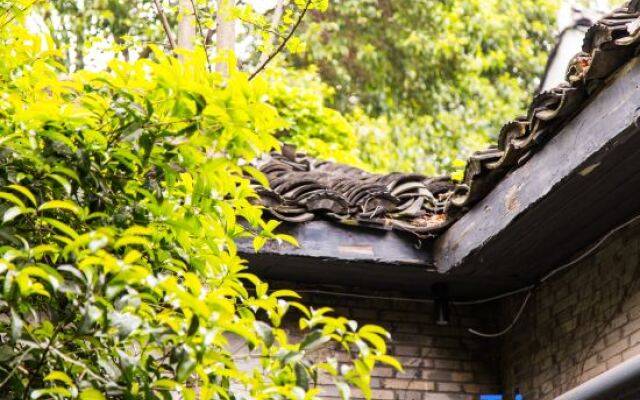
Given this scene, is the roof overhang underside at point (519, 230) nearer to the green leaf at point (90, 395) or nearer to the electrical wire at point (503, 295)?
the electrical wire at point (503, 295)

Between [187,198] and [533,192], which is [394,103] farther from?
[187,198]

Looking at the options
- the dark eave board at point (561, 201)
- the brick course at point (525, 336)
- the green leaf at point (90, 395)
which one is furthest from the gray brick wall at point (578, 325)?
the green leaf at point (90, 395)

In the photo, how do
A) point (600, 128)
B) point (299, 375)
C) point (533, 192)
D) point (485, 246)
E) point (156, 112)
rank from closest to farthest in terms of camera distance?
point (299, 375) < point (156, 112) < point (600, 128) < point (533, 192) < point (485, 246)

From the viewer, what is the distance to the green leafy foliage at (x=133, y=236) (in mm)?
2314

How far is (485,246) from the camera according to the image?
4.53m

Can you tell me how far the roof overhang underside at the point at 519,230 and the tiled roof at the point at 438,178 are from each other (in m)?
0.05

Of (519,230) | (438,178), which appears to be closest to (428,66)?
(438,178)

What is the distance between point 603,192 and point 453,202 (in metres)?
0.79

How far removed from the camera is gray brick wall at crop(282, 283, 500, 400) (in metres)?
5.32

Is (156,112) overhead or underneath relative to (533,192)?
underneath

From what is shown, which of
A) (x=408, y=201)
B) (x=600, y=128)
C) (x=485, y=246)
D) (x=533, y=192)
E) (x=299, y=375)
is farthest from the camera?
(x=408, y=201)

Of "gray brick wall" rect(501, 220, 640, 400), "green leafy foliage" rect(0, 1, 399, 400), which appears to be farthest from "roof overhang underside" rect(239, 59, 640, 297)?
"green leafy foliage" rect(0, 1, 399, 400)

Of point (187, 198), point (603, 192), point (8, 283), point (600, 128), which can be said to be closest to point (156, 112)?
point (187, 198)

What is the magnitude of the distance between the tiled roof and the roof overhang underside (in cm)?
5
